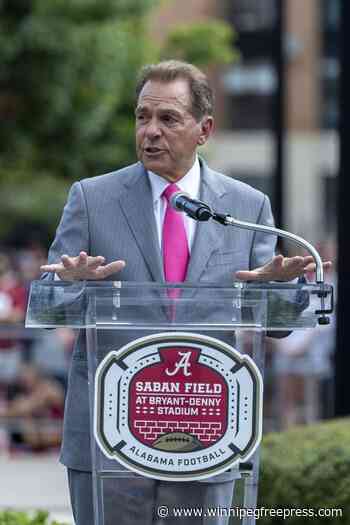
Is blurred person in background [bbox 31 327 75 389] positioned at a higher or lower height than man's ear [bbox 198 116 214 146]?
lower

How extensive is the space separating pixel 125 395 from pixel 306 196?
52594 millimetres

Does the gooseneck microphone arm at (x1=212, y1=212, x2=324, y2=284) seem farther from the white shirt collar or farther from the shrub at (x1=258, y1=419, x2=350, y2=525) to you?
the shrub at (x1=258, y1=419, x2=350, y2=525)

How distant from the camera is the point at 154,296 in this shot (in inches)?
162

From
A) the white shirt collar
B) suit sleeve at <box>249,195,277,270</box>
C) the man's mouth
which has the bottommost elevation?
suit sleeve at <box>249,195,277,270</box>

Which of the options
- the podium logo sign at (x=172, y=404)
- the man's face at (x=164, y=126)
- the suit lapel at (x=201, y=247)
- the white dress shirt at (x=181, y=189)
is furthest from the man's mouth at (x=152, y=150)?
the podium logo sign at (x=172, y=404)

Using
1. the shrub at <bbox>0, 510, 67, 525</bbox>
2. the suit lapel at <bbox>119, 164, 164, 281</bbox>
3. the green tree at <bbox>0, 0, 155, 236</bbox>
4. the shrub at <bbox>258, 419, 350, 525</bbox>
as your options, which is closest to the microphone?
the suit lapel at <bbox>119, 164, 164, 281</bbox>

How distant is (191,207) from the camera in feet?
13.9

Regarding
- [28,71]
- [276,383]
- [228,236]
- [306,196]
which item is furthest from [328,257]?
[306,196]

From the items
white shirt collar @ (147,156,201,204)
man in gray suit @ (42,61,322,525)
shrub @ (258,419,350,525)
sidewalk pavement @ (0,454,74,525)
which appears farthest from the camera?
sidewalk pavement @ (0,454,74,525)

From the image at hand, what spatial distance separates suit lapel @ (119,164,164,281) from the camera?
4.48m

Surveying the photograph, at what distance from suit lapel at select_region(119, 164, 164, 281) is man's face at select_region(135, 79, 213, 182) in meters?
0.08

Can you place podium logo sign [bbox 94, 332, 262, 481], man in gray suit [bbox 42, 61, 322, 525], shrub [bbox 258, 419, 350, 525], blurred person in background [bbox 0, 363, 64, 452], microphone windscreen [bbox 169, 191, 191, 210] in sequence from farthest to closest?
blurred person in background [bbox 0, 363, 64, 452] < shrub [bbox 258, 419, 350, 525] < man in gray suit [bbox 42, 61, 322, 525] < microphone windscreen [bbox 169, 191, 191, 210] < podium logo sign [bbox 94, 332, 262, 481]

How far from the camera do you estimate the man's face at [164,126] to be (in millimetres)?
4500

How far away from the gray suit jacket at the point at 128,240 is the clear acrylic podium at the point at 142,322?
32 centimetres
